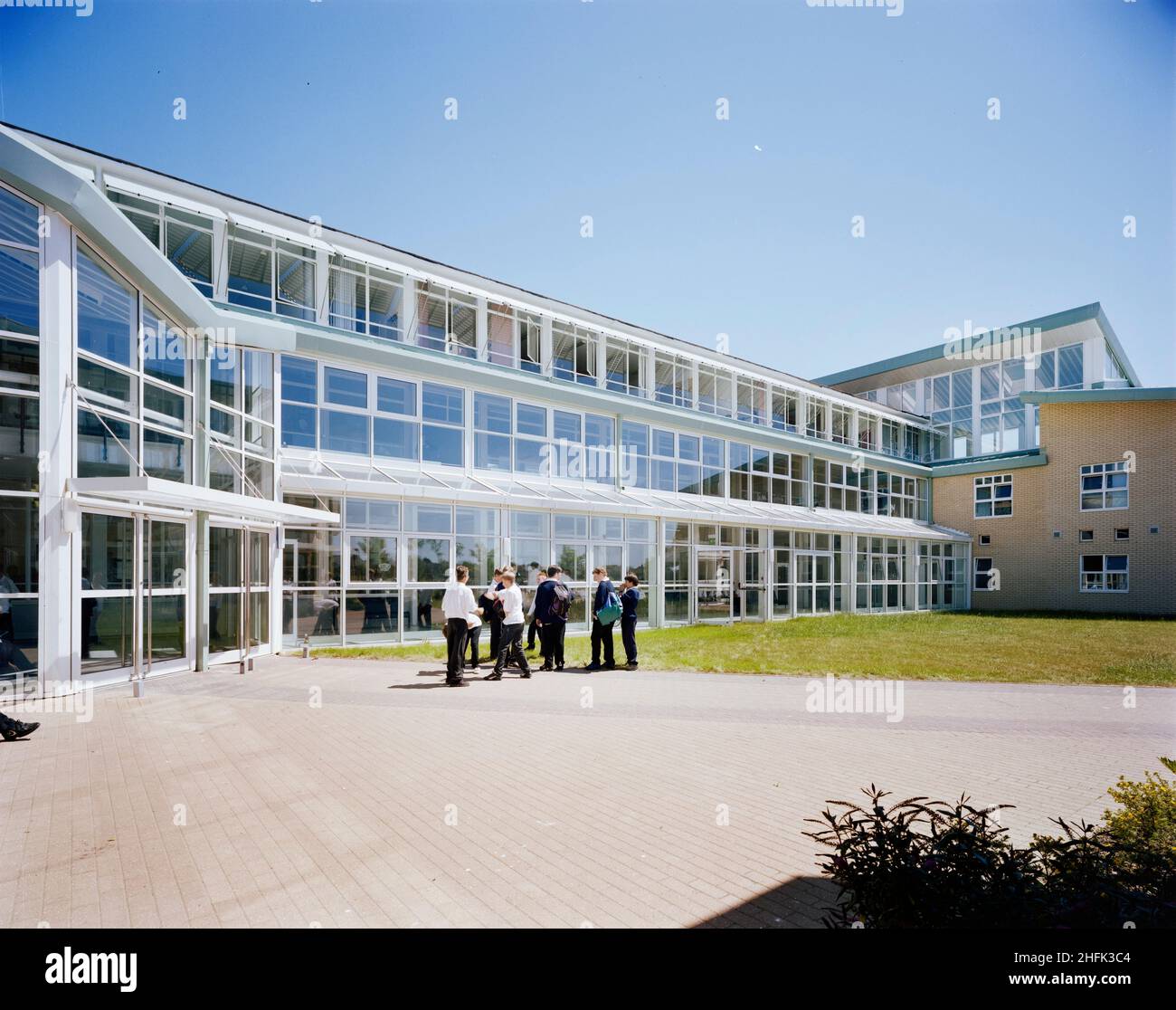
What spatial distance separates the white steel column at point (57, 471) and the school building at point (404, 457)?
0.03 metres

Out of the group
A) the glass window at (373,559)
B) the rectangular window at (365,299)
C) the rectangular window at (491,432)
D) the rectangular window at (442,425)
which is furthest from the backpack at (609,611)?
the rectangular window at (365,299)

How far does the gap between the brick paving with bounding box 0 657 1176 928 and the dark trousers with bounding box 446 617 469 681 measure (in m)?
0.62

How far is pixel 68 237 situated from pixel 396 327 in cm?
889

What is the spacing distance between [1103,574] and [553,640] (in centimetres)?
2634

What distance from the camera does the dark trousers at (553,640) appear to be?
12344mm

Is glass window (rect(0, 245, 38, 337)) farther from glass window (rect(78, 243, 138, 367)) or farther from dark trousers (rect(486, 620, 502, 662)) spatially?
dark trousers (rect(486, 620, 502, 662))

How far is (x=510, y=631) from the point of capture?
11.4 metres

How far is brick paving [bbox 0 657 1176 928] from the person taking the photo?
3.70 meters

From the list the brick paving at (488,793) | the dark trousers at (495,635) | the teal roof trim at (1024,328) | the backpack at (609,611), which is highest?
the teal roof trim at (1024,328)

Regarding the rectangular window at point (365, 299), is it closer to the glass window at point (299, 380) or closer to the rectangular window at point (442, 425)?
the rectangular window at point (442, 425)

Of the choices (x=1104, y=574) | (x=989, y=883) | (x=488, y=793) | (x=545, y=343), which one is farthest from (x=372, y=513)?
(x=1104, y=574)
